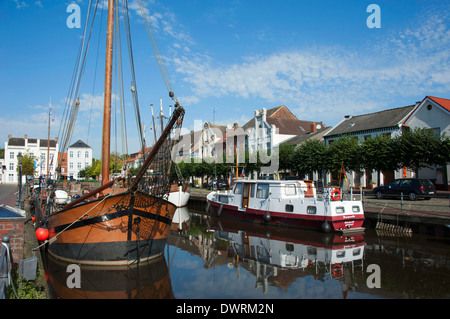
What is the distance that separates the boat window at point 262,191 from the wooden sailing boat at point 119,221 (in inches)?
389

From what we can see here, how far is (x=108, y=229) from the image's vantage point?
9.72 meters

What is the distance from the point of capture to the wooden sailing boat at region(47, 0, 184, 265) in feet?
31.4

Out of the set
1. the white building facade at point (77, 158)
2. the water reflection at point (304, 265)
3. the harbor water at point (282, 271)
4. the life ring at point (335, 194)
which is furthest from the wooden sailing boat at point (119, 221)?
the white building facade at point (77, 158)

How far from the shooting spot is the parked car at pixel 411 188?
2070 cm

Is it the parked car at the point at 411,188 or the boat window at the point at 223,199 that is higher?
the parked car at the point at 411,188

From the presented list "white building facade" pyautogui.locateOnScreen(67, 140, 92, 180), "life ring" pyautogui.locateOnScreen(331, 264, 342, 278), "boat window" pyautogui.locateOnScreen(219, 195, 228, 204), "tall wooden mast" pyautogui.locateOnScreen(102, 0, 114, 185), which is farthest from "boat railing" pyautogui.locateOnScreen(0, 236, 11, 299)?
"white building facade" pyautogui.locateOnScreen(67, 140, 92, 180)

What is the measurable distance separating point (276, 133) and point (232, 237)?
32.9 meters

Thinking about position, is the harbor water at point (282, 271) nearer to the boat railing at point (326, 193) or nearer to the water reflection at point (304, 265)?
the water reflection at point (304, 265)

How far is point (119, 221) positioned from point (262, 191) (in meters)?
11.6

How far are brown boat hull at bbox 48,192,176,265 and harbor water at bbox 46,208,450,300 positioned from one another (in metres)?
0.47

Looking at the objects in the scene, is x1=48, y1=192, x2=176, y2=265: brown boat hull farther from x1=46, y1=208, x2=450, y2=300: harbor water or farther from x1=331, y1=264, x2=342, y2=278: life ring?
x1=331, y1=264, x2=342, y2=278: life ring
